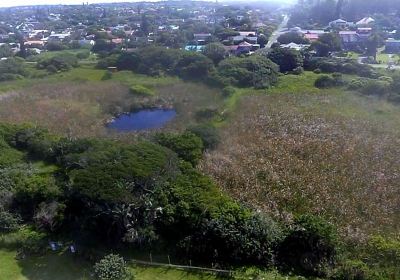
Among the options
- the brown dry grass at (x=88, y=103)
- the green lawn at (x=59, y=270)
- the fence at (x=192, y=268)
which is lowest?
the brown dry grass at (x=88, y=103)

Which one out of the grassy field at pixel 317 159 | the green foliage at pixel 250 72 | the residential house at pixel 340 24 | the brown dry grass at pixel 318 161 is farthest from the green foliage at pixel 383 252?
the residential house at pixel 340 24

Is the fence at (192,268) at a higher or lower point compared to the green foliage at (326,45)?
lower

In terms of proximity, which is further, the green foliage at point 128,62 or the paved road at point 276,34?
the paved road at point 276,34

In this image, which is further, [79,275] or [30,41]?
[30,41]

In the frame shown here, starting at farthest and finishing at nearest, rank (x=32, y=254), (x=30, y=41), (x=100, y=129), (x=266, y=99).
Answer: (x=30, y=41)
(x=266, y=99)
(x=100, y=129)
(x=32, y=254)

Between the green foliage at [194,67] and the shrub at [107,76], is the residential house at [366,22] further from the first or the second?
the shrub at [107,76]

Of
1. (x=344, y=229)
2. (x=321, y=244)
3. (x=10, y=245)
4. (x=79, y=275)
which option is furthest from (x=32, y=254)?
(x=344, y=229)

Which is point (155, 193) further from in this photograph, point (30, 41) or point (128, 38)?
point (30, 41)
